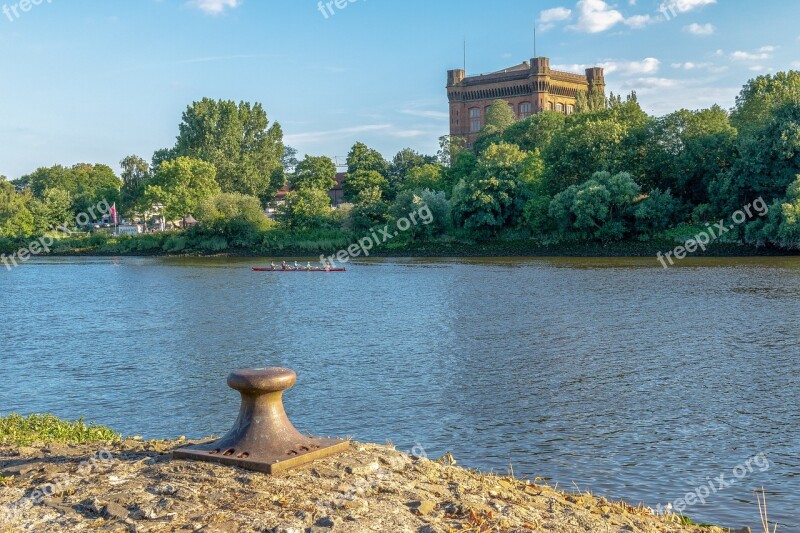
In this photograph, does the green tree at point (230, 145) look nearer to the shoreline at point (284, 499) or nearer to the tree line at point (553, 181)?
the tree line at point (553, 181)

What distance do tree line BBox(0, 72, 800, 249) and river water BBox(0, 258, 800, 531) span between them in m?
22.7

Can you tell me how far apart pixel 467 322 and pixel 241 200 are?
75441mm

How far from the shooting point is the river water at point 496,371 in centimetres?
1440

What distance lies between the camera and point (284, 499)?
820 centimetres

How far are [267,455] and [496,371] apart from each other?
48.2 ft

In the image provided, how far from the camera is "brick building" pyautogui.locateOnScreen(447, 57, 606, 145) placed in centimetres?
16700

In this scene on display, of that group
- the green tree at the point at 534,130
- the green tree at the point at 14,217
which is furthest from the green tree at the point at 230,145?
the green tree at the point at 534,130

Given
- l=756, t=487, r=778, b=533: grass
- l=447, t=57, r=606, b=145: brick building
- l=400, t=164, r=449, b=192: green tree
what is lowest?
l=756, t=487, r=778, b=533: grass

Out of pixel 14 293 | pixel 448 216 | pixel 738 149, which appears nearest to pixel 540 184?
pixel 448 216

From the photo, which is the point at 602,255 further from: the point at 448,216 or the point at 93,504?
the point at 93,504

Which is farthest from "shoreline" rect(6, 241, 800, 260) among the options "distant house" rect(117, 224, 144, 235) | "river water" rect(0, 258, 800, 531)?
"distant house" rect(117, 224, 144, 235)

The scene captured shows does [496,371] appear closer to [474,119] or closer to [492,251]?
[492,251]

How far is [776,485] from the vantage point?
12680 mm

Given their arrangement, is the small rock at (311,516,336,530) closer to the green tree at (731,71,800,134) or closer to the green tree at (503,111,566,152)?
the green tree at (731,71,800,134)
